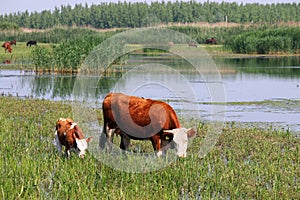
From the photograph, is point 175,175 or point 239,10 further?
point 239,10

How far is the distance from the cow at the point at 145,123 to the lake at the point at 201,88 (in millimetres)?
5377

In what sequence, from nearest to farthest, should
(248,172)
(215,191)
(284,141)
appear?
(215,191), (248,172), (284,141)

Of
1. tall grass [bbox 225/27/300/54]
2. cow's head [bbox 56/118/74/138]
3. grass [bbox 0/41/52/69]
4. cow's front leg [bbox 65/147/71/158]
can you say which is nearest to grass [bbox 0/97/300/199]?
cow's front leg [bbox 65/147/71/158]

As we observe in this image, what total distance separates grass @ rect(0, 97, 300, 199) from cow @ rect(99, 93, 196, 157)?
0.47 m

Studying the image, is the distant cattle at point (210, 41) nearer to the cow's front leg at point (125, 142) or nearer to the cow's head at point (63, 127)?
the cow's front leg at point (125, 142)

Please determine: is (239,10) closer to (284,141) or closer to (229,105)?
(229,105)

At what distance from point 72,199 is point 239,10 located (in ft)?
285

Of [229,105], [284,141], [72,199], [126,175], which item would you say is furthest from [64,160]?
[229,105]

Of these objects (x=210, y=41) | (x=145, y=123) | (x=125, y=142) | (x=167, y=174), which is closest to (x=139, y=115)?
(x=145, y=123)

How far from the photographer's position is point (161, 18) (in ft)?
302

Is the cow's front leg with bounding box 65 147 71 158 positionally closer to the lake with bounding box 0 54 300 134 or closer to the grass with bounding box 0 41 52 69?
the lake with bounding box 0 54 300 134

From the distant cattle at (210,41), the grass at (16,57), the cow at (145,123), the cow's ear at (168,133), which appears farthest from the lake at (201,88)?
the distant cattle at (210,41)

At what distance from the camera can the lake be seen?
17.6m

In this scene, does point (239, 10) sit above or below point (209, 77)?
above
